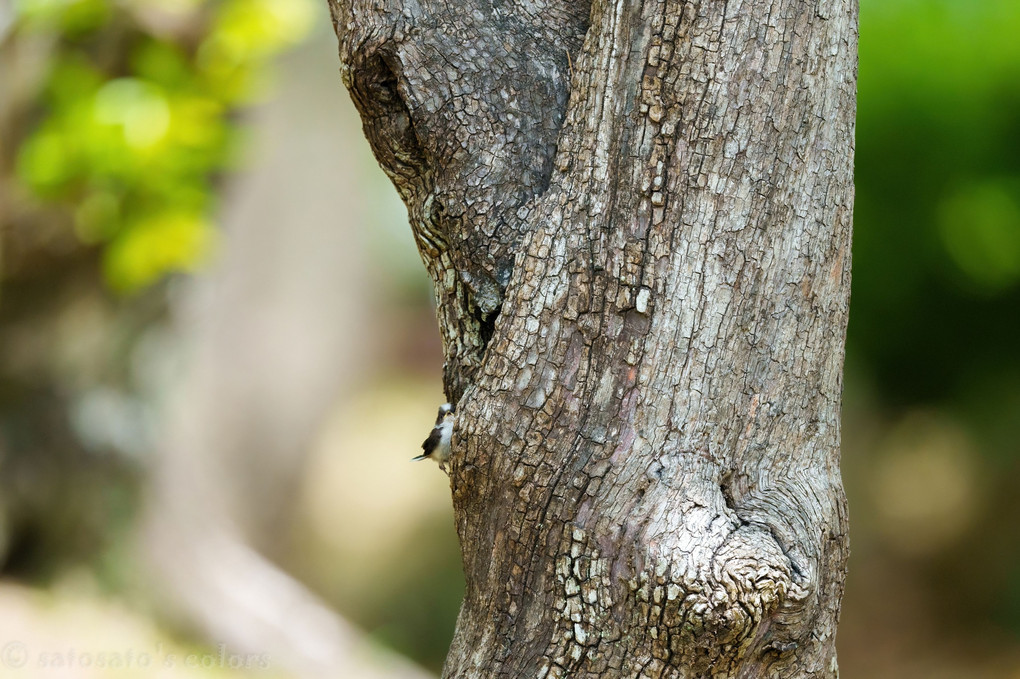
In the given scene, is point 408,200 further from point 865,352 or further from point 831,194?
point 865,352

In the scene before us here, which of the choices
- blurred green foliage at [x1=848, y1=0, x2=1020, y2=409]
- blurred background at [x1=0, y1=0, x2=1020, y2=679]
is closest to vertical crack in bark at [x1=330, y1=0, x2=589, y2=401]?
blurred background at [x1=0, y1=0, x2=1020, y2=679]

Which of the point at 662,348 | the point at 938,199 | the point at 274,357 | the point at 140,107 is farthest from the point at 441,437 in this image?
the point at 274,357

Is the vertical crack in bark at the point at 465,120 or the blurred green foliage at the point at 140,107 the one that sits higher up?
the blurred green foliage at the point at 140,107

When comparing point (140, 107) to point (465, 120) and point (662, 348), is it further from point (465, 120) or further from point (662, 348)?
point (662, 348)

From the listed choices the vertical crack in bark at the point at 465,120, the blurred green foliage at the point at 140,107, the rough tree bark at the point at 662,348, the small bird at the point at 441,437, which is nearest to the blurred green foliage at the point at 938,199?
the blurred green foliage at the point at 140,107

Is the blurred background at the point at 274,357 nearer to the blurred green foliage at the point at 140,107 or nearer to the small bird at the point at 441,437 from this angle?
the blurred green foliage at the point at 140,107

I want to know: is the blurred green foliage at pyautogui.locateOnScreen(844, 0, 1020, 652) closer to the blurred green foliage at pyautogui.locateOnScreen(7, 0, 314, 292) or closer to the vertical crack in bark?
the blurred green foliage at pyautogui.locateOnScreen(7, 0, 314, 292)

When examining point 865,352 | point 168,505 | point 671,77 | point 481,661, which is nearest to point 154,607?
point 168,505
